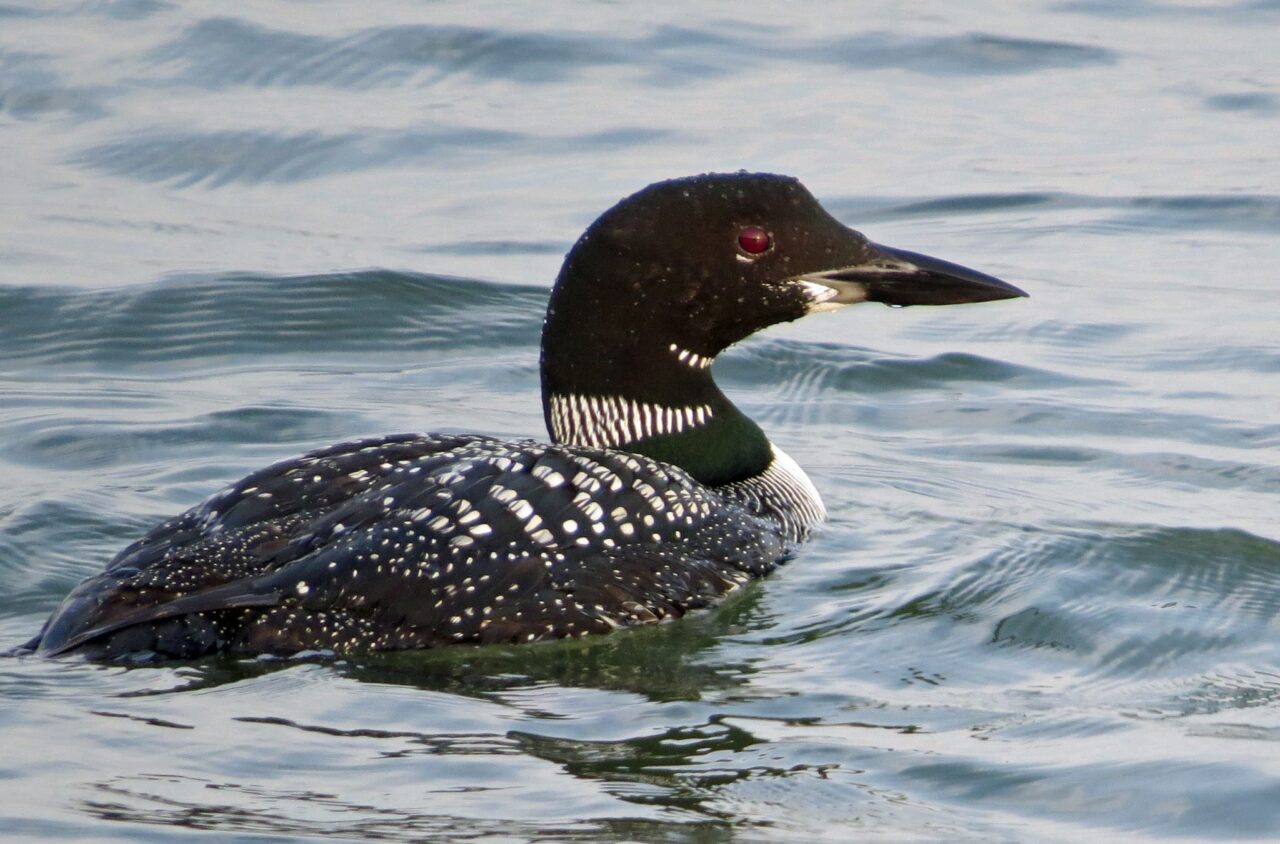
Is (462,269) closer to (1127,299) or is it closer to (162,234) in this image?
(162,234)

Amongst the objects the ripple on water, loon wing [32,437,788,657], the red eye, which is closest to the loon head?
the red eye

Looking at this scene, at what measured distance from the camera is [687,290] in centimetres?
550

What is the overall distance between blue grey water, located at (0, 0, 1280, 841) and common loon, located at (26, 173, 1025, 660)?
10 centimetres

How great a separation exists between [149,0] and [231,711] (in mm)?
7766

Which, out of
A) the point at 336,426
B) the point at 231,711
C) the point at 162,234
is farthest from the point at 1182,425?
the point at 162,234

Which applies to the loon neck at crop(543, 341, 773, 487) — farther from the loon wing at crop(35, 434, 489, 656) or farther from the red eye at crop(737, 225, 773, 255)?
the loon wing at crop(35, 434, 489, 656)

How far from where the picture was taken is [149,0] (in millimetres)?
11297

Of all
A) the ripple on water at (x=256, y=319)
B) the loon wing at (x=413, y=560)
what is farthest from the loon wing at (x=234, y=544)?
the ripple on water at (x=256, y=319)

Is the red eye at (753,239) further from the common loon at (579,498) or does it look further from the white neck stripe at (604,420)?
the white neck stripe at (604,420)

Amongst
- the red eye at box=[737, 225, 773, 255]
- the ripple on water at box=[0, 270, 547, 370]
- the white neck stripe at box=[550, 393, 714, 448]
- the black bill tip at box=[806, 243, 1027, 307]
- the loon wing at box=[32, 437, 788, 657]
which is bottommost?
the loon wing at box=[32, 437, 788, 657]

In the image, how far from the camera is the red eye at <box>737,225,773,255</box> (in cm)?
549

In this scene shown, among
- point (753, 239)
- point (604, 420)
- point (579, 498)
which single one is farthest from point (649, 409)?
point (579, 498)

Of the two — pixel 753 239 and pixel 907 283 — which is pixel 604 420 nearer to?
pixel 753 239

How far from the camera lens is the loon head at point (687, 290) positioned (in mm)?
5441
